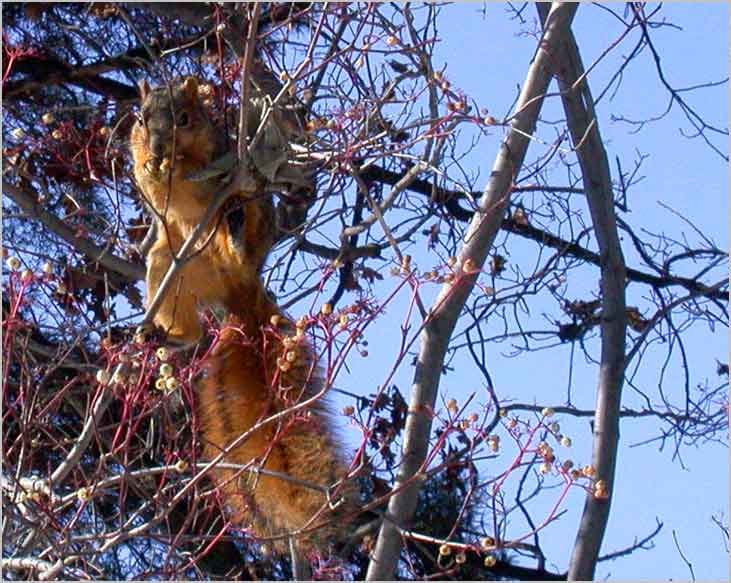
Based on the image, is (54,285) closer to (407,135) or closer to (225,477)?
(225,477)

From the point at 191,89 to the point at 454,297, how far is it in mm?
1392

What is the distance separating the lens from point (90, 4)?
5.84 metres

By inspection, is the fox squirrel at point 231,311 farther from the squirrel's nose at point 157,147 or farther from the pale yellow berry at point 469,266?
the pale yellow berry at point 469,266

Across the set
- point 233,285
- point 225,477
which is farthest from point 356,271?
point 225,477

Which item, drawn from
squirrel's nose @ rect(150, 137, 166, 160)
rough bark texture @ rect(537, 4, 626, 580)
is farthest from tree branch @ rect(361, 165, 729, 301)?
squirrel's nose @ rect(150, 137, 166, 160)

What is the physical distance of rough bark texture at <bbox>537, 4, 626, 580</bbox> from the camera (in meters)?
4.21

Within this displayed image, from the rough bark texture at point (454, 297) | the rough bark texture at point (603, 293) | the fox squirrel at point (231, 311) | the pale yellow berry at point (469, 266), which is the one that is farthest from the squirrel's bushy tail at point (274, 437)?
the rough bark texture at point (603, 293)

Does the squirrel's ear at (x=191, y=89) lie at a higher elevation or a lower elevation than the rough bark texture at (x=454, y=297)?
higher

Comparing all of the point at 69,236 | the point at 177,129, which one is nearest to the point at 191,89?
the point at 177,129

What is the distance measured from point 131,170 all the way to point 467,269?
191cm

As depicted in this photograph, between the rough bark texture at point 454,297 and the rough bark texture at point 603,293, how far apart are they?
180 mm

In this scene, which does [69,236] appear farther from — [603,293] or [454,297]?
[603,293]

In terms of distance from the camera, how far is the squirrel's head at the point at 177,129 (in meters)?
4.64

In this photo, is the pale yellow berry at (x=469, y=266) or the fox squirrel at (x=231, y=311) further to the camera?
the fox squirrel at (x=231, y=311)
